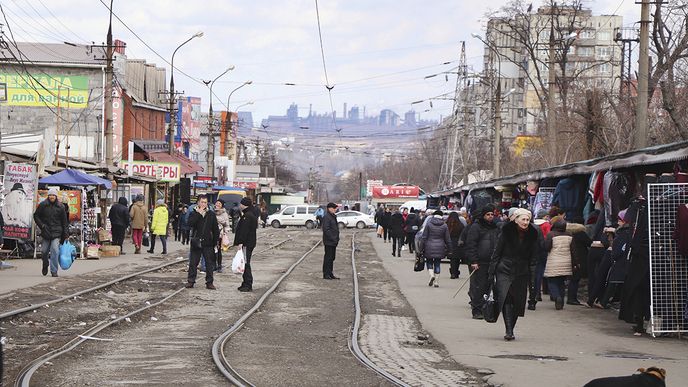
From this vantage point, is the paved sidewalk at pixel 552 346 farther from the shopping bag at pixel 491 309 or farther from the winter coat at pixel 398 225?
the winter coat at pixel 398 225

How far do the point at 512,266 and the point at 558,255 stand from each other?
496cm

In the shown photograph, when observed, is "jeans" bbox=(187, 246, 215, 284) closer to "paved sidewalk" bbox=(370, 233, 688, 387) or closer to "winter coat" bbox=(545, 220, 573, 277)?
"paved sidewalk" bbox=(370, 233, 688, 387)

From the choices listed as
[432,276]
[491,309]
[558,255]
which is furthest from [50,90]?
[491,309]

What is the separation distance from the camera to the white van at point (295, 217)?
75.8 metres

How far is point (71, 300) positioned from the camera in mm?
17719

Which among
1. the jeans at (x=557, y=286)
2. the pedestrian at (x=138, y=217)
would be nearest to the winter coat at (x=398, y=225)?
the pedestrian at (x=138, y=217)

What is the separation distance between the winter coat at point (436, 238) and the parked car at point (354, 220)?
5586 cm

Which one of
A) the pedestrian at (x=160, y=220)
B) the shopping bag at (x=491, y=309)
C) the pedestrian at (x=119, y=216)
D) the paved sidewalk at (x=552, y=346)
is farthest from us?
the pedestrian at (x=160, y=220)

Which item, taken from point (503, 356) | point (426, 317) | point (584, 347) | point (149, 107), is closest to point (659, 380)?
point (503, 356)

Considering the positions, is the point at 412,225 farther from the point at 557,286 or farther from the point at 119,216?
the point at 557,286

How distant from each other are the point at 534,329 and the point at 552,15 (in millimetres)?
36623

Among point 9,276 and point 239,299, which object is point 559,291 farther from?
point 9,276

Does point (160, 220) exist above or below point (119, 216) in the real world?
below

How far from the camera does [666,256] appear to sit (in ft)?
46.0
